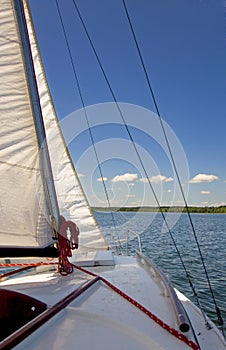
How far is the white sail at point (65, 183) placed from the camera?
5.78 meters

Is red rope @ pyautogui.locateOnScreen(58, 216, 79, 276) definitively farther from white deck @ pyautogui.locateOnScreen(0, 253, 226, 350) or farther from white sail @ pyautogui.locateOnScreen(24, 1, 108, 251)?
white sail @ pyautogui.locateOnScreen(24, 1, 108, 251)

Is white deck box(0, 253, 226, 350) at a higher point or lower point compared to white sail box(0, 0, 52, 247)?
lower

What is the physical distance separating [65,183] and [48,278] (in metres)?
2.61

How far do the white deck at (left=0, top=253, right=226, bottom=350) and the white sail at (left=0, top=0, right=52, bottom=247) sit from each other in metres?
0.69

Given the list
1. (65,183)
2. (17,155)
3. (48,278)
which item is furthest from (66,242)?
(65,183)

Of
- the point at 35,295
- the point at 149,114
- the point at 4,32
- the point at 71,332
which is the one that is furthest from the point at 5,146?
the point at 149,114

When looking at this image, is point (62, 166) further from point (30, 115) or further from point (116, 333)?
point (116, 333)

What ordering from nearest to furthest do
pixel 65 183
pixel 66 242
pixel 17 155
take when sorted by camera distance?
pixel 17 155
pixel 66 242
pixel 65 183

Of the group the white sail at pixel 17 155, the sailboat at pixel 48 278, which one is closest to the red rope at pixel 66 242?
the sailboat at pixel 48 278

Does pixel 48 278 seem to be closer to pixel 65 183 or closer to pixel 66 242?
pixel 66 242

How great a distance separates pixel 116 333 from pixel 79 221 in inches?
158

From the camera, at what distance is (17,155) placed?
11.0 feet

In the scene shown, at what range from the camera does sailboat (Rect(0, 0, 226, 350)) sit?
190 cm

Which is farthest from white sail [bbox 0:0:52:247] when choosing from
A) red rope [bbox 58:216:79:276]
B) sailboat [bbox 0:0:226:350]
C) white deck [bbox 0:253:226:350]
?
white deck [bbox 0:253:226:350]
